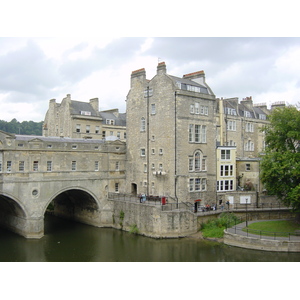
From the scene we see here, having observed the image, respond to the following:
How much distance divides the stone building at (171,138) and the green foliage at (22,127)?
78.2 metres

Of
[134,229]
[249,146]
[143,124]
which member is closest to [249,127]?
[249,146]

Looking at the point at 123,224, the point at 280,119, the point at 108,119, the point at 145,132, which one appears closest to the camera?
the point at 280,119

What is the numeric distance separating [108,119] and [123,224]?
24.4m

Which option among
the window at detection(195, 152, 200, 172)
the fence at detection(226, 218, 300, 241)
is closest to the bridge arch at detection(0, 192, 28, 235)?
the window at detection(195, 152, 200, 172)

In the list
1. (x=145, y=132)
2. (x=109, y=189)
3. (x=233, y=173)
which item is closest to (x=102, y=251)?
(x=109, y=189)

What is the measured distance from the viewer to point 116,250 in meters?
30.0

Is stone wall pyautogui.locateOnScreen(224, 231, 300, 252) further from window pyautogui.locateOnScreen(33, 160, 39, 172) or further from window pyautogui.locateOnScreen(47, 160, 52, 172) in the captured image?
window pyautogui.locateOnScreen(33, 160, 39, 172)

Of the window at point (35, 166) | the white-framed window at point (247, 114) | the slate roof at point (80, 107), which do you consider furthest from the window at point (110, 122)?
the window at point (35, 166)

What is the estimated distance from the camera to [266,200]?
41.1 metres

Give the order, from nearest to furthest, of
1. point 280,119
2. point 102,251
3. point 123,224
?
point 102,251, point 280,119, point 123,224

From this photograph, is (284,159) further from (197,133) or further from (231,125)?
(231,125)

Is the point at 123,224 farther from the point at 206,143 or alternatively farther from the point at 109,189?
the point at 206,143

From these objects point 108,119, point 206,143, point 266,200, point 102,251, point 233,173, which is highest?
point 108,119

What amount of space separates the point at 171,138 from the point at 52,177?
12561 millimetres
